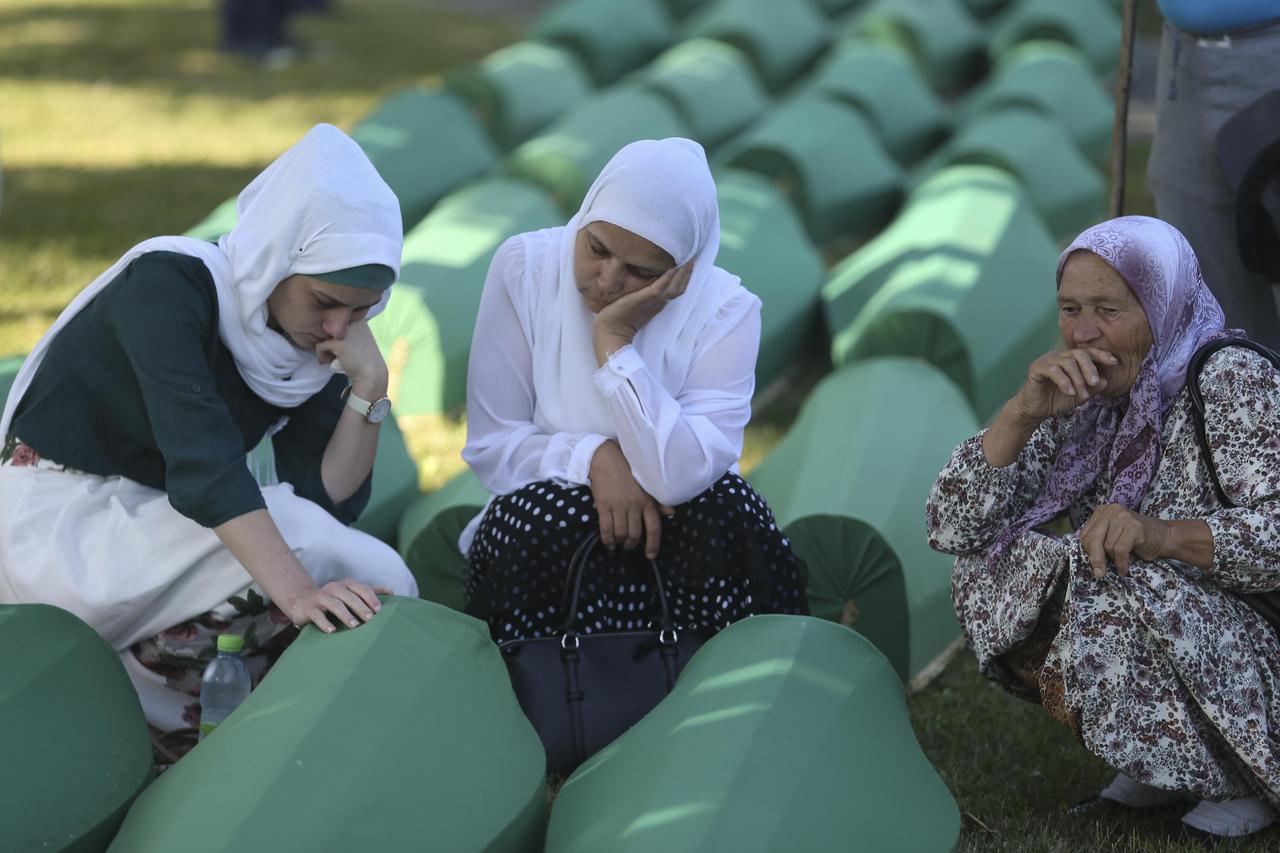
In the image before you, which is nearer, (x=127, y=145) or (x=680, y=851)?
(x=680, y=851)

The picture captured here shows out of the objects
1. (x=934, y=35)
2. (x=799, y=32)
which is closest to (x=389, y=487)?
(x=799, y=32)

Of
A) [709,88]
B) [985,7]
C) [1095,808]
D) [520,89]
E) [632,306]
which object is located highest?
[632,306]

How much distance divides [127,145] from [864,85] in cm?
370

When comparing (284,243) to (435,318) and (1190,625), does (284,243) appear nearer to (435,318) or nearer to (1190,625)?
(1190,625)

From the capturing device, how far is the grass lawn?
3025 mm

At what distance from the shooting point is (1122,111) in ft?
12.5

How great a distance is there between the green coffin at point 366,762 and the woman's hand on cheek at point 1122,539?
37.1 inches

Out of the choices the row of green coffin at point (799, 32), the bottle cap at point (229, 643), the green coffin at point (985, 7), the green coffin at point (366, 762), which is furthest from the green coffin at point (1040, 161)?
the green coffin at point (366, 762)

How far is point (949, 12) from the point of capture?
9.24m

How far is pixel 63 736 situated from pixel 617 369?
114 centimetres

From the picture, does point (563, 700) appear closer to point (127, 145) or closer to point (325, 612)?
point (325, 612)

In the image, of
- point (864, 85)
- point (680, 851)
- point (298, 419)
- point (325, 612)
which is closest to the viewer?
point (680, 851)

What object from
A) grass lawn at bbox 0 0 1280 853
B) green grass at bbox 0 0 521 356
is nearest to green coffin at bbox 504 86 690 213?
grass lawn at bbox 0 0 1280 853

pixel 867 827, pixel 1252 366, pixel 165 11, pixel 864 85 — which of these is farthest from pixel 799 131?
pixel 165 11
